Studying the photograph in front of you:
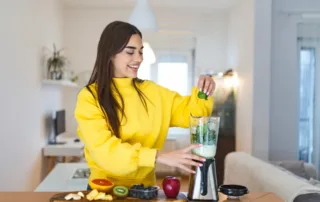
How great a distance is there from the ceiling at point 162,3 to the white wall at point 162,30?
0.18 metres

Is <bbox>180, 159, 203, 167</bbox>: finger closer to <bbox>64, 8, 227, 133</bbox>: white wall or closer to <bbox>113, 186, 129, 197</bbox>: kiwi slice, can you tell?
<bbox>113, 186, 129, 197</bbox>: kiwi slice

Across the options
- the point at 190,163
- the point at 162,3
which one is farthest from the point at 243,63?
the point at 190,163

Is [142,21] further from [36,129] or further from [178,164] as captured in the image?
[178,164]

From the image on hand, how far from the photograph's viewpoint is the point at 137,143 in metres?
1.35

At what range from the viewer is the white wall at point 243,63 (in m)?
4.84

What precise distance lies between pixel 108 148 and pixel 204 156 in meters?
0.31

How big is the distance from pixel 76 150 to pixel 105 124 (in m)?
3.75

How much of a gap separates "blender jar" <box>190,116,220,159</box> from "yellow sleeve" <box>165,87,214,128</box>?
154 millimetres

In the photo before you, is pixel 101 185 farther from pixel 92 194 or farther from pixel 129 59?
pixel 129 59

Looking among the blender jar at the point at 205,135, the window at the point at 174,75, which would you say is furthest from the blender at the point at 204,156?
the window at the point at 174,75

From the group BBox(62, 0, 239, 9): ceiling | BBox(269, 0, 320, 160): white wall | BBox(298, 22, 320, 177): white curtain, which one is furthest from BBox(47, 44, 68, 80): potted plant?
BBox(298, 22, 320, 177): white curtain

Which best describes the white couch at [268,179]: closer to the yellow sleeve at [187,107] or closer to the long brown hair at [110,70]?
the yellow sleeve at [187,107]

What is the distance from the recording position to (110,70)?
1461mm

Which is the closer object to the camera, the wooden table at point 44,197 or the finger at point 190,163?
the finger at point 190,163
